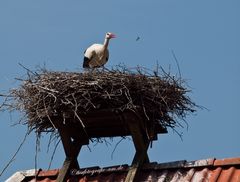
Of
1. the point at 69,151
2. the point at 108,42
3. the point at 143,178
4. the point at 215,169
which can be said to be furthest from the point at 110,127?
the point at 108,42

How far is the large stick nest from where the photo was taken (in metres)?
6.15

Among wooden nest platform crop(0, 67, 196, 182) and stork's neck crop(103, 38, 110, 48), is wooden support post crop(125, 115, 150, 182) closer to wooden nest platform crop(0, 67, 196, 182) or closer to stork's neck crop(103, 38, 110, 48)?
wooden nest platform crop(0, 67, 196, 182)

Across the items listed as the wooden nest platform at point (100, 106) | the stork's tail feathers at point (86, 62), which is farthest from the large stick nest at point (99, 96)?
the stork's tail feathers at point (86, 62)

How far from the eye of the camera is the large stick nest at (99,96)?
615cm

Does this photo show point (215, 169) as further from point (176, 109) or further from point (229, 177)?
point (176, 109)

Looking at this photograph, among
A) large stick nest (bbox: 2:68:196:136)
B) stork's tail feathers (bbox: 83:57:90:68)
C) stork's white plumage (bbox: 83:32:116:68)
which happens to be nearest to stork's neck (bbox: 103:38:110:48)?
stork's white plumage (bbox: 83:32:116:68)

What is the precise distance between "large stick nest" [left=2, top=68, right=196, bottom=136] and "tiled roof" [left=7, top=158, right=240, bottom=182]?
0.59 meters

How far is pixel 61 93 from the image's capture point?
6363mm

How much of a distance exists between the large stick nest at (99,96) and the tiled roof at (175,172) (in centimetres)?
59

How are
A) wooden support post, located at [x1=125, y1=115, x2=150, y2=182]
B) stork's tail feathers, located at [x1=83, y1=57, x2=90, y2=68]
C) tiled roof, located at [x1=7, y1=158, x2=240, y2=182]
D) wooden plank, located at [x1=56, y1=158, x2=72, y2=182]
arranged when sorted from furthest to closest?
stork's tail feathers, located at [x1=83, y1=57, x2=90, y2=68] → wooden plank, located at [x1=56, y1=158, x2=72, y2=182] → wooden support post, located at [x1=125, y1=115, x2=150, y2=182] → tiled roof, located at [x1=7, y1=158, x2=240, y2=182]

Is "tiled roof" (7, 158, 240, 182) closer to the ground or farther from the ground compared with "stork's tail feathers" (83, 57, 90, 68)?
closer to the ground

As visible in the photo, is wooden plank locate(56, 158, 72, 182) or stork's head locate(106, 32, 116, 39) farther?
stork's head locate(106, 32, 116, 39)

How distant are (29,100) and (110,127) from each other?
0.91 metres

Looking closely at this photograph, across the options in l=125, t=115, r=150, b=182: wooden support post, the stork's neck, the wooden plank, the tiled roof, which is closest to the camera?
the tiled roof
